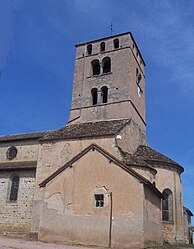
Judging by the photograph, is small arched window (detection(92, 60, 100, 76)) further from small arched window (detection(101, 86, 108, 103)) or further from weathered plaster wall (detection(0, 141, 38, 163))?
weathered plaster wall (detection(0, 141, 38, 163))

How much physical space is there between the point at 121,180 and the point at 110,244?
328cm

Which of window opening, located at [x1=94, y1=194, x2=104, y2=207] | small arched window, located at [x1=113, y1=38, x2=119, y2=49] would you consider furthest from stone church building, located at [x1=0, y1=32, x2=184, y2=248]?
small arched window, located at [x1=113, y1=38, x2=119, y2=49]

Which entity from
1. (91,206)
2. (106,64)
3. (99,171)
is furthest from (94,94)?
(91,206)

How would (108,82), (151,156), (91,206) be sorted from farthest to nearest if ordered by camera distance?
(108,82) < (151,156) < (91,206)

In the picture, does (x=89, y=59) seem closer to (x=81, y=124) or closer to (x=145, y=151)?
(x=81, y=124)

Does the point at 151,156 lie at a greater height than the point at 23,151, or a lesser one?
lesser

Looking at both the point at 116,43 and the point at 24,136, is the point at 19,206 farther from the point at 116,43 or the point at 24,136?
the point at 116,43

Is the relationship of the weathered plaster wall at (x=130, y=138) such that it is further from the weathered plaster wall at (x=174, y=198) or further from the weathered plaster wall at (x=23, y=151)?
the weathered plaster wall at (x=23, y=151)

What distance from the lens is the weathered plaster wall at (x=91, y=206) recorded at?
15227mm

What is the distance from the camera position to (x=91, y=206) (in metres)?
16.2

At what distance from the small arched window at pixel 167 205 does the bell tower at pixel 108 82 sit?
21.8ft

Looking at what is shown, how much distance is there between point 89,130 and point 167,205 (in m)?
8.03

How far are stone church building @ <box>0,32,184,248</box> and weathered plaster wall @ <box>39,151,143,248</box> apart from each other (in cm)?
5

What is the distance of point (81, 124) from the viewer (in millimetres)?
24859
